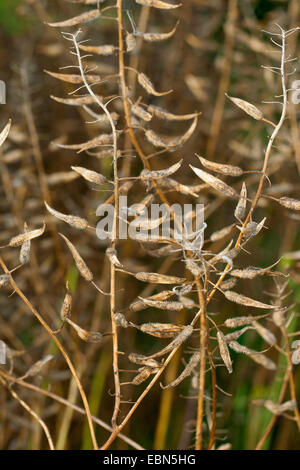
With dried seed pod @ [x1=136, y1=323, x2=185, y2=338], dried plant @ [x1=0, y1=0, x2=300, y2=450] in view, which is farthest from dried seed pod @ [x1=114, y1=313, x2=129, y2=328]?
dried plant @ [x1=0, y1=0, x2=300, y2=450]

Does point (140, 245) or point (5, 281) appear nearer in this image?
point (5, 281)

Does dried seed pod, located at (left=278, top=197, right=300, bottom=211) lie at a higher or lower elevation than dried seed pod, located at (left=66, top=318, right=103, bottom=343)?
higher

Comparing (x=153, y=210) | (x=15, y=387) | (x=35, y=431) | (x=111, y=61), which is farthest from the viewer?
(x=111, y=61)

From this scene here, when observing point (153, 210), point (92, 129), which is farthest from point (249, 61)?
point (153, 210)

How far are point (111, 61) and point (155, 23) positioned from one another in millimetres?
151

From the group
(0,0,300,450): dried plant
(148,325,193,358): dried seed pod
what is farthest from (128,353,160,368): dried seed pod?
(0,0,300,450): dried plant

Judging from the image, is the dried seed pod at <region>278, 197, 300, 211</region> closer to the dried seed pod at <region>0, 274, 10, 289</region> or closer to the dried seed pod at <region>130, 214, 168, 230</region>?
the dried seed pod at <region>130, 214, 168, 230</region>

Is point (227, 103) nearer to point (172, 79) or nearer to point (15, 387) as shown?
point (172, 79)

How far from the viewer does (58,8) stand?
1214mm

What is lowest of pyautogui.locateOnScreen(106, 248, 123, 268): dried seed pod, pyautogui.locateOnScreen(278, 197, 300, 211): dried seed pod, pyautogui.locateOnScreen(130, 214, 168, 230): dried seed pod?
pyautogui.locateOnScreen(106, 248, 123, 268): dried seed pod

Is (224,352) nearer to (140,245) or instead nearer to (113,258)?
(113,258)

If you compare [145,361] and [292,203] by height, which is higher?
[292,203]

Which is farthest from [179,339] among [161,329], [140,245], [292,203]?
[140,245]

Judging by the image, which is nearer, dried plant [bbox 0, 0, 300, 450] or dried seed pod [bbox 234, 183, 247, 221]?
dried seed pod [bbox 234, 183, 247, 221]
